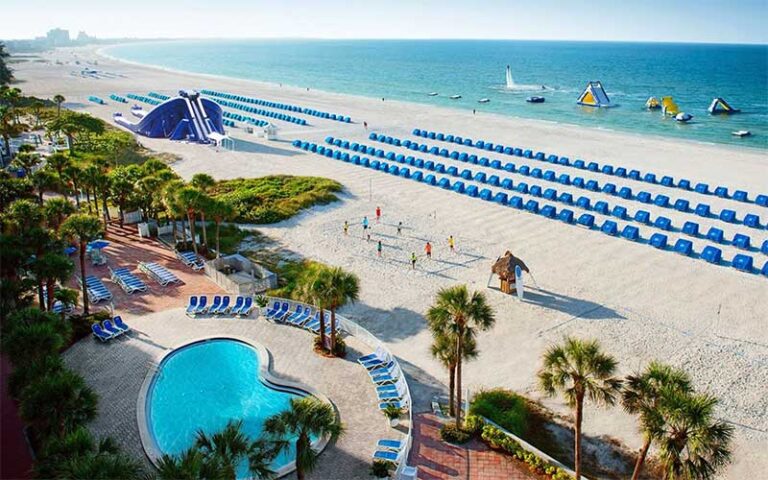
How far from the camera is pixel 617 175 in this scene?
50250 millimetres

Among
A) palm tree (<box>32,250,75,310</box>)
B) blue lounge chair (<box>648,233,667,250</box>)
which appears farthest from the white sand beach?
palm tree (<box>32,250,75,310</box>)

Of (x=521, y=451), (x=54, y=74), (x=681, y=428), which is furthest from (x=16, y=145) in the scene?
(x=54, y=74)

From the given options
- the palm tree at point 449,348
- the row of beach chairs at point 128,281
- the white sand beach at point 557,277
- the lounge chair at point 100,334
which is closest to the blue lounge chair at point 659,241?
the white sand beach at point 557,277

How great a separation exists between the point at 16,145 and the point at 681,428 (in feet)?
208

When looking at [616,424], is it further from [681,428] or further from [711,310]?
[711,310]

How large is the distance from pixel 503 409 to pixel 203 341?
11752mm

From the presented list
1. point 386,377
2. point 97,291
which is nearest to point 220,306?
point 97,291

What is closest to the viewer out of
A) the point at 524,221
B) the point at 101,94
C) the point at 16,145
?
the point at 524,221

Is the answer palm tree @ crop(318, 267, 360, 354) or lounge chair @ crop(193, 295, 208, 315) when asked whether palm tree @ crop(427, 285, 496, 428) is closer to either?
palm tree @ crop(318, 267, 360, 354)

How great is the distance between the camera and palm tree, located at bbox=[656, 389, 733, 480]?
12430 mm

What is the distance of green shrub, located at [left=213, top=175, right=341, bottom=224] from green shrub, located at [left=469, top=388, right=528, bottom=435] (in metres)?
22.6

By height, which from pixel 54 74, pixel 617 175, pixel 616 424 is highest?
pixel 54 74

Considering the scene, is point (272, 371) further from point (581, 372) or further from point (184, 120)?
point (184, 120)

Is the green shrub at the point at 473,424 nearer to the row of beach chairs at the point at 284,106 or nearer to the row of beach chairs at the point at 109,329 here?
the row of beach chairs at the point at 109,329
